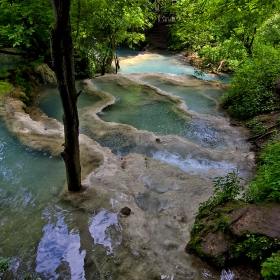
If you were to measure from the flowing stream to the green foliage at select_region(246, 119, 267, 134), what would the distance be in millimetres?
587

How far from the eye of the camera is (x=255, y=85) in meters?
10.1

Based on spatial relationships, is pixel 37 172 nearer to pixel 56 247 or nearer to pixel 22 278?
pixel 56 247

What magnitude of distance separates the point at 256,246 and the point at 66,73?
3900 mm

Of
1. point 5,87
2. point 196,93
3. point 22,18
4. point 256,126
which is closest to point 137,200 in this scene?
point 256,126

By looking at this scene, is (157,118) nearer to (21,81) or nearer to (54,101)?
(54,101)

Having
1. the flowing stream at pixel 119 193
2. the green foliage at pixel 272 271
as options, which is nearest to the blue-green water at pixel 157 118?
the flowing stream at pixel 119 193

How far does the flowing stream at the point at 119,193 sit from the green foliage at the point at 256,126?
0.59 metres

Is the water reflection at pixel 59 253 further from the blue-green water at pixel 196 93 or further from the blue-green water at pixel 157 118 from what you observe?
the blue-green water at pixel 196 93

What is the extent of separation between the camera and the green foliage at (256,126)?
8547 millimetres

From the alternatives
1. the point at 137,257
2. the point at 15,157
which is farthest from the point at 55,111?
the point at 137,257

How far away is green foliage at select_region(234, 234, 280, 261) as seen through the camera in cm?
329

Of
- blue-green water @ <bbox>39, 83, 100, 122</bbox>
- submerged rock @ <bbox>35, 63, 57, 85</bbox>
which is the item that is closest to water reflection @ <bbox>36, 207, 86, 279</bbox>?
blue-green water @ <bbox>39, 83, 100, 122</bbox>

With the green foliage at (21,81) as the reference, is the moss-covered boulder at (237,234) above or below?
above

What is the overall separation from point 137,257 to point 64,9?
3.98 metres
